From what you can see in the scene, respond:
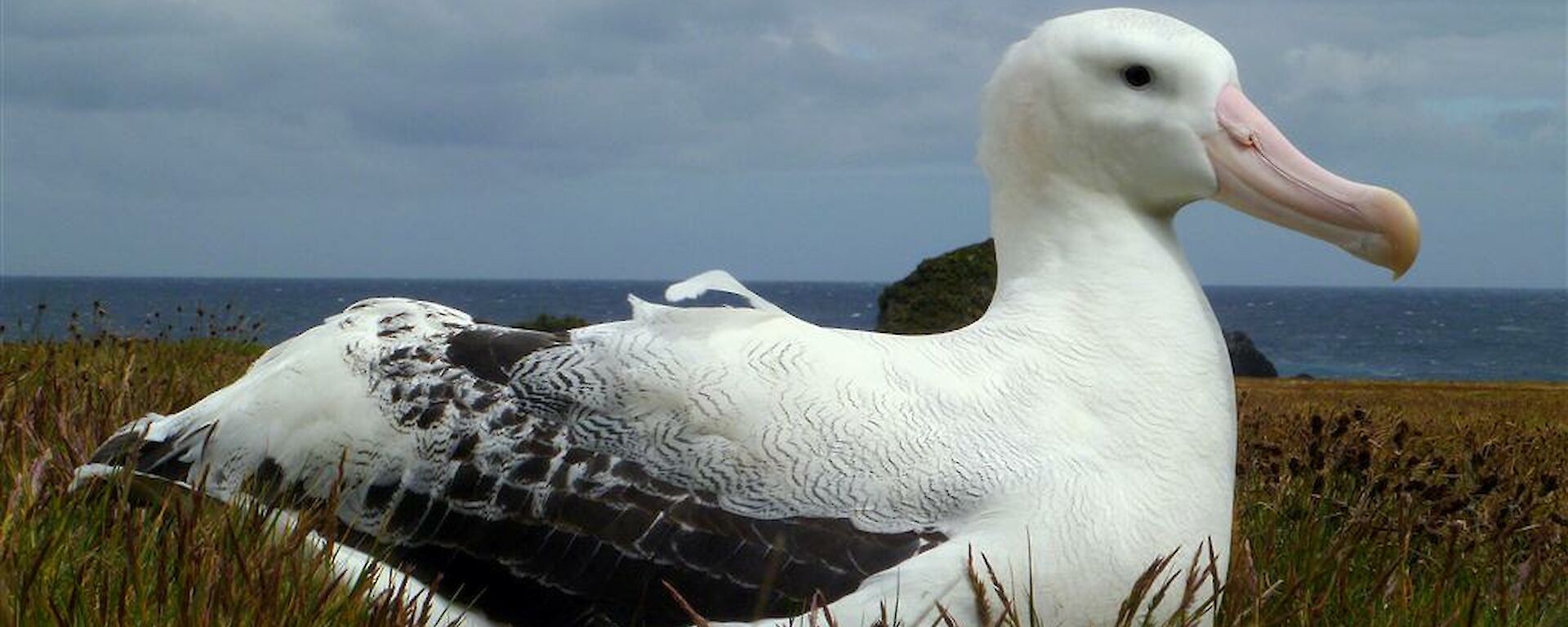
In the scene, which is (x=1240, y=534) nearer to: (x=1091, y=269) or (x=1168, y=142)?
(x=1091, y=269)

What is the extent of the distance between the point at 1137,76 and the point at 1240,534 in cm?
132

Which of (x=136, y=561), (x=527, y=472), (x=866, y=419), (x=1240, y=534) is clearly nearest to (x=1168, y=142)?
(x=866, y=419)

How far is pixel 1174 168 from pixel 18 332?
573 cm

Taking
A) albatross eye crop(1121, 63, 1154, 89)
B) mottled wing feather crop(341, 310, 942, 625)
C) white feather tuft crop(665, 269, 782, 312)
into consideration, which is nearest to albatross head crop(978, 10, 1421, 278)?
albatross eye crop(1121, 63, 1154, 89)

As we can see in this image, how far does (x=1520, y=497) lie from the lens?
4.67 meters

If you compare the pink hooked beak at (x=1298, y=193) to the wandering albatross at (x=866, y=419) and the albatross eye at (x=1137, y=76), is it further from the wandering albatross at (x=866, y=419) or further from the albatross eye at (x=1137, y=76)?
the albatross eye at (x=1137, y=76)

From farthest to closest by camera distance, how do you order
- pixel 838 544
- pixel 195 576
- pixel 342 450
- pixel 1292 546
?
pixel 1292 546 < pixel 342 450 < pixel 838 544 < pixel 195 576

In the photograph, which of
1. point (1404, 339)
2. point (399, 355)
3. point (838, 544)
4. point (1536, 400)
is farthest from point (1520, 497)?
point (1404, 339)

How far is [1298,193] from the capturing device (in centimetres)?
341

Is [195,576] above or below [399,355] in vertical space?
below

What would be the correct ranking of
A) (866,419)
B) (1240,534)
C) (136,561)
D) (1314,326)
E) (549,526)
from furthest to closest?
(1314,326)
(1240,534)
(549,526)
(866,419)
(136,561)

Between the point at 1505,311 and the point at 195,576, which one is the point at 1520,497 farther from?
the point at 1505,311

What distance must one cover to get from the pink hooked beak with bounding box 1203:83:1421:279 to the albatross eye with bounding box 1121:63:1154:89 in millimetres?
154

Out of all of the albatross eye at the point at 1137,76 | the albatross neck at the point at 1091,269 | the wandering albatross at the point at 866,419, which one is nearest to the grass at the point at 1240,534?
the wandering albatross at the point at 866,419
